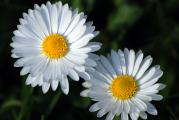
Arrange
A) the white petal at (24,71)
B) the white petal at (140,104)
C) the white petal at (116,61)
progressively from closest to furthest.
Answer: the white petal at (140,104) → the white petal at (24,71) → the white petal at (116,61)

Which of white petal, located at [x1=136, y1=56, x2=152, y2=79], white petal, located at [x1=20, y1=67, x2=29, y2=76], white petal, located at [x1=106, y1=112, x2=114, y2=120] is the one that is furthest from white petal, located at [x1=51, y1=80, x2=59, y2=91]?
white petal, located at [x1=136, y1=56, x2=152, y2=79]

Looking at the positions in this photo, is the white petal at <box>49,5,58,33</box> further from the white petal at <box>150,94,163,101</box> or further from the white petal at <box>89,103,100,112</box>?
the white petal at <box>150,94,163,101</box>

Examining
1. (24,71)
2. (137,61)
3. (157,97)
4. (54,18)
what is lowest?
(157,97)

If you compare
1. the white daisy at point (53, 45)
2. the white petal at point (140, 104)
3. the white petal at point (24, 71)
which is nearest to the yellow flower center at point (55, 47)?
the white daisy at point (53, 45)

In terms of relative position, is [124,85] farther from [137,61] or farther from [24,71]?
[24,71]

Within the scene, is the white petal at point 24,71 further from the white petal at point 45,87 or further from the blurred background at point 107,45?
the blurred background at point 107,45

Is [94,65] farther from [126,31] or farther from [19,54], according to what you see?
[126,31]

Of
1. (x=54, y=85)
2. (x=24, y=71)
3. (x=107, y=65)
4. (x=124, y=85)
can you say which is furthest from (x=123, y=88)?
(x=24, y=71)
